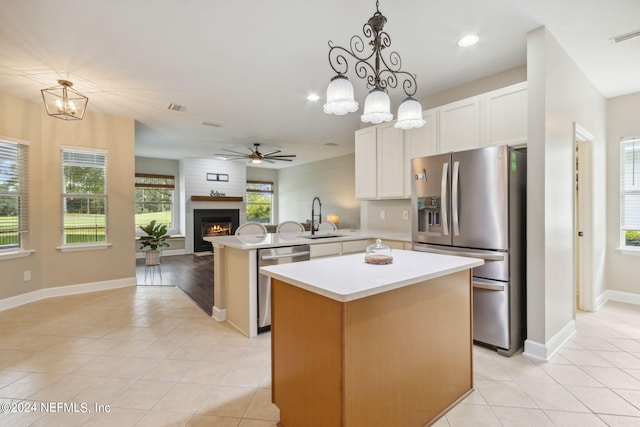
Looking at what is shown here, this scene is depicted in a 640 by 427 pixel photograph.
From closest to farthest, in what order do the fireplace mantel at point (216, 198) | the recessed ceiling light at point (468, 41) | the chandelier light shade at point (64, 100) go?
the recessed ceiling light at point (468, 41)
the chandelier light shade at point (64, 100)
the fireplace mantel at point (216, 198)

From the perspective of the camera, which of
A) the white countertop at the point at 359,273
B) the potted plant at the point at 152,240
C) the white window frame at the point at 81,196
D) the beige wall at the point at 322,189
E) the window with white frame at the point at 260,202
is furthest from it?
the window with white frame at the point at 260,202

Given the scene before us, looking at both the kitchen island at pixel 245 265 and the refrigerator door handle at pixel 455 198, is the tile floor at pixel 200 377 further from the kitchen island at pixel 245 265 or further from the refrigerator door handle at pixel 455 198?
the refrigerator door handle at pixel 455 198

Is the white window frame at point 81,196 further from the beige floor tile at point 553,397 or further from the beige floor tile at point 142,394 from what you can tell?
the beige floor tile at point 553,397

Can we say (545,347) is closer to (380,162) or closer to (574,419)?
(574,419)

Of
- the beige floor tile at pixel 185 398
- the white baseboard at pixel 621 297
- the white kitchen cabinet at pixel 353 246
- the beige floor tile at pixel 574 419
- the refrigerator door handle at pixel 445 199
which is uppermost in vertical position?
the refrigerator door handle at pixel 445 199

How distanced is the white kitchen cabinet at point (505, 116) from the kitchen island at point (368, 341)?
1.56 meters

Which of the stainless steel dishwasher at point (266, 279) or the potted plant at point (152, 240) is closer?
the stainless steel dishwasher at point (266, 279)

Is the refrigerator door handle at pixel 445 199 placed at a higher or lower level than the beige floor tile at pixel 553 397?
higher

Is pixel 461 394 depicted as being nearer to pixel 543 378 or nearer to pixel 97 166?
pixel 543 378

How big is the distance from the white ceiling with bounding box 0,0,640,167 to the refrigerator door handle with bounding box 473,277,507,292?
2074 millimetres

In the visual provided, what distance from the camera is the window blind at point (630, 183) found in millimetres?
3812

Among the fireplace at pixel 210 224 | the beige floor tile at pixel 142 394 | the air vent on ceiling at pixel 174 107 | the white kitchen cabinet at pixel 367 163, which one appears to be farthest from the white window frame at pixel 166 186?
the beige floor tile at pixel 142 394

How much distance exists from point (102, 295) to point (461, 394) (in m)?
4.68

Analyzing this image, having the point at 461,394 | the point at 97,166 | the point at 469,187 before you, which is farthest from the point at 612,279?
the point at 97,166
